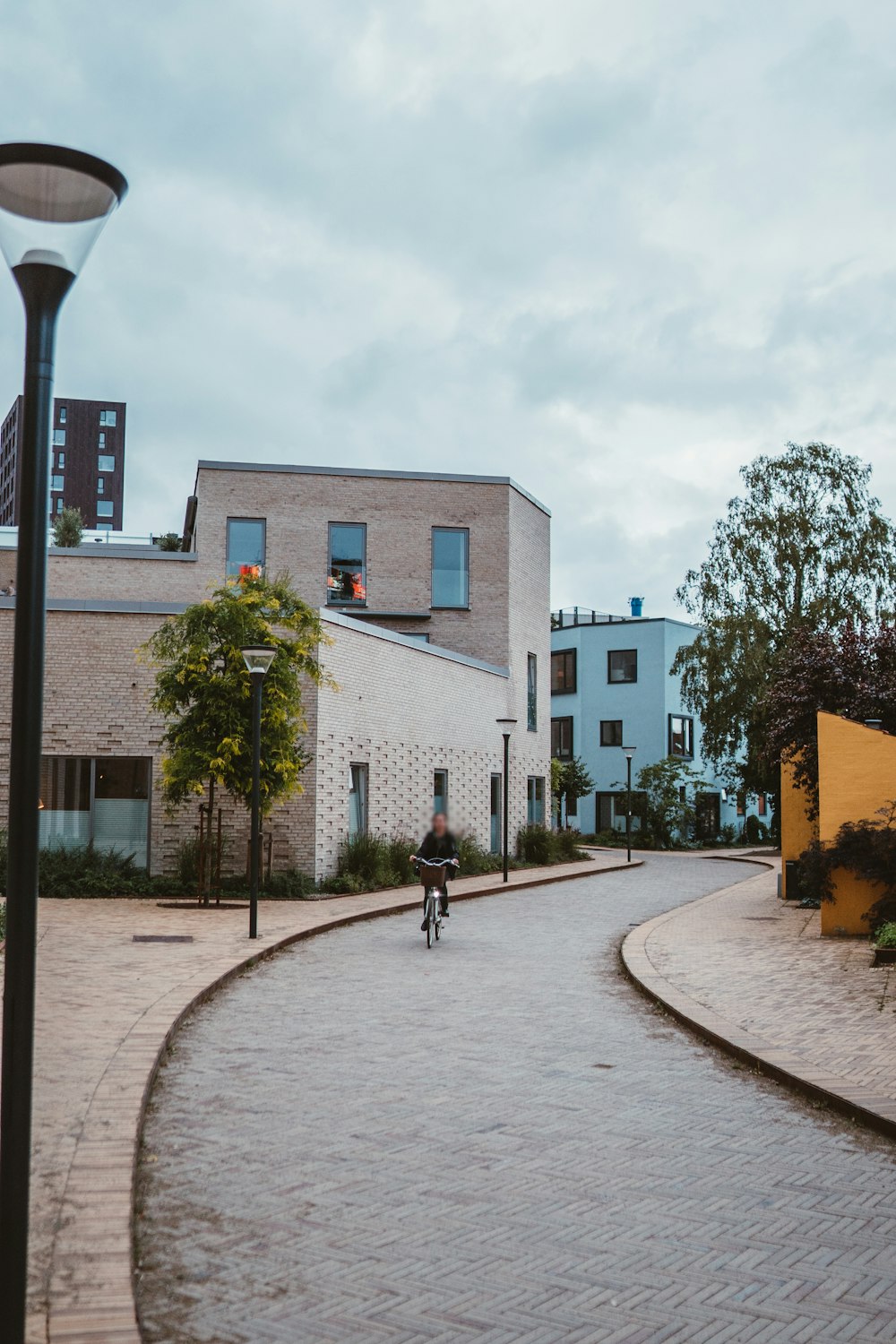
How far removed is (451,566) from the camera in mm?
34062

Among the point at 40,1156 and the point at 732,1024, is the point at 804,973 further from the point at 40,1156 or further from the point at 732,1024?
the point at 40,1156

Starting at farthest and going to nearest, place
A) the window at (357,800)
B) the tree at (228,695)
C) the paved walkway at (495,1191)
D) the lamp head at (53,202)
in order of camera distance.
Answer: the window at (357,800)
the tree at (228,695)
the paved walkway at (495,1191)
the lamp head at (53,202)

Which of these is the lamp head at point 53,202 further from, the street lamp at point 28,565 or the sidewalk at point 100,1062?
the sidewalk at point 100,1062

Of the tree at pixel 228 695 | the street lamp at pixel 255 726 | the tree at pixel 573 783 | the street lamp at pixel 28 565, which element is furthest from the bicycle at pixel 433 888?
the tree at pixel 573 783

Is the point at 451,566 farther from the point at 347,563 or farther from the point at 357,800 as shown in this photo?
the point at 357,800

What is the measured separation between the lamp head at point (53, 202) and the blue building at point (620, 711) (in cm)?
→ 4811

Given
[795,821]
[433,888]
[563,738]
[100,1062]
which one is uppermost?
[563,738]

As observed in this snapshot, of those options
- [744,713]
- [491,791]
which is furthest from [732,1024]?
[744,713]

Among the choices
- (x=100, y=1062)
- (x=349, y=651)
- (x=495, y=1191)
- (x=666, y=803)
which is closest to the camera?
(x=495, y=1191)

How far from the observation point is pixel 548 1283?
14.3 feet

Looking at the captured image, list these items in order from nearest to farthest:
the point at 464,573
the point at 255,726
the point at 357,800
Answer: the point at 255,726 → the point at 357,800 → the point at 464,573

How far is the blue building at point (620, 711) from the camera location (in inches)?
2062

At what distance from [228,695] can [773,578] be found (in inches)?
1051

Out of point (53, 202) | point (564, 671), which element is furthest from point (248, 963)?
point (564, 671)
